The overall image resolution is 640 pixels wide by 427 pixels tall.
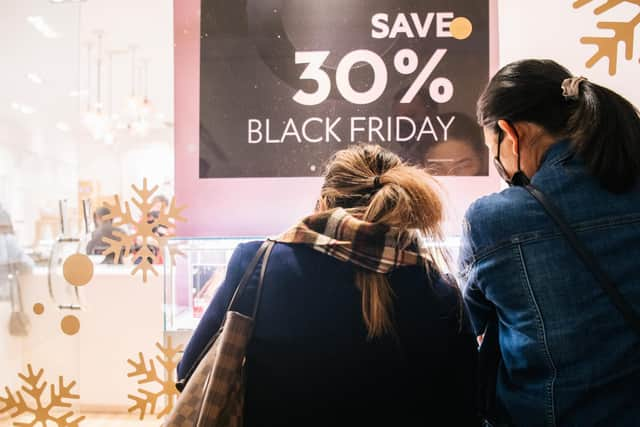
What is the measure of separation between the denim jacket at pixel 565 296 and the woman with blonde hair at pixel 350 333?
0.17 meters

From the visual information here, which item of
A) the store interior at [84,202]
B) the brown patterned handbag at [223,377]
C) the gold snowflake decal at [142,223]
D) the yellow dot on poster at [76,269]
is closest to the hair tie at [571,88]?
the brown patterned handbag at [223,377]

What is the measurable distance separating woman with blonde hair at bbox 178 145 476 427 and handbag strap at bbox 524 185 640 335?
0.99 ft

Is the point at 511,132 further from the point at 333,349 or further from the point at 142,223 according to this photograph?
the point at 142,223

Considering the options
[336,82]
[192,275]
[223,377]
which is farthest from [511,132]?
[192,275]

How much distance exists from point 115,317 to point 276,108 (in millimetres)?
1585

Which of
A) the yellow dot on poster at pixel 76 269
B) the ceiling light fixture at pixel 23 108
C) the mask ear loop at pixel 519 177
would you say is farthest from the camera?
the ceiling light fixture at pixel 23 108

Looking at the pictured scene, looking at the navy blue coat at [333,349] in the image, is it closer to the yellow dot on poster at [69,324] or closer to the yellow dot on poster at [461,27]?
the yellow dot on poster at [69,324]

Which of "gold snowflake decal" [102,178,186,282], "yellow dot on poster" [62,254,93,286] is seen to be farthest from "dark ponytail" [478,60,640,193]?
"yellow dot on poster" [62,254,93,286]

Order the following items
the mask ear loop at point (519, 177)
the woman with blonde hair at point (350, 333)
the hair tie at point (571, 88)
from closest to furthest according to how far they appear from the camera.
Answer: the woman with blonde hair at point (350, 333)
the hair tie at point (571, 88)
the mask ear loop at point (519, 177)

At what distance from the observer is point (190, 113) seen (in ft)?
7.55

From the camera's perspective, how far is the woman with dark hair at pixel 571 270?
1.04 meters

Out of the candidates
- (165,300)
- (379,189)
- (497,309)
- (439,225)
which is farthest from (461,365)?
(165,300)

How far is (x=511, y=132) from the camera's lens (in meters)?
1.26

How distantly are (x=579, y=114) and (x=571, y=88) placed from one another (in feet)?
0.22
